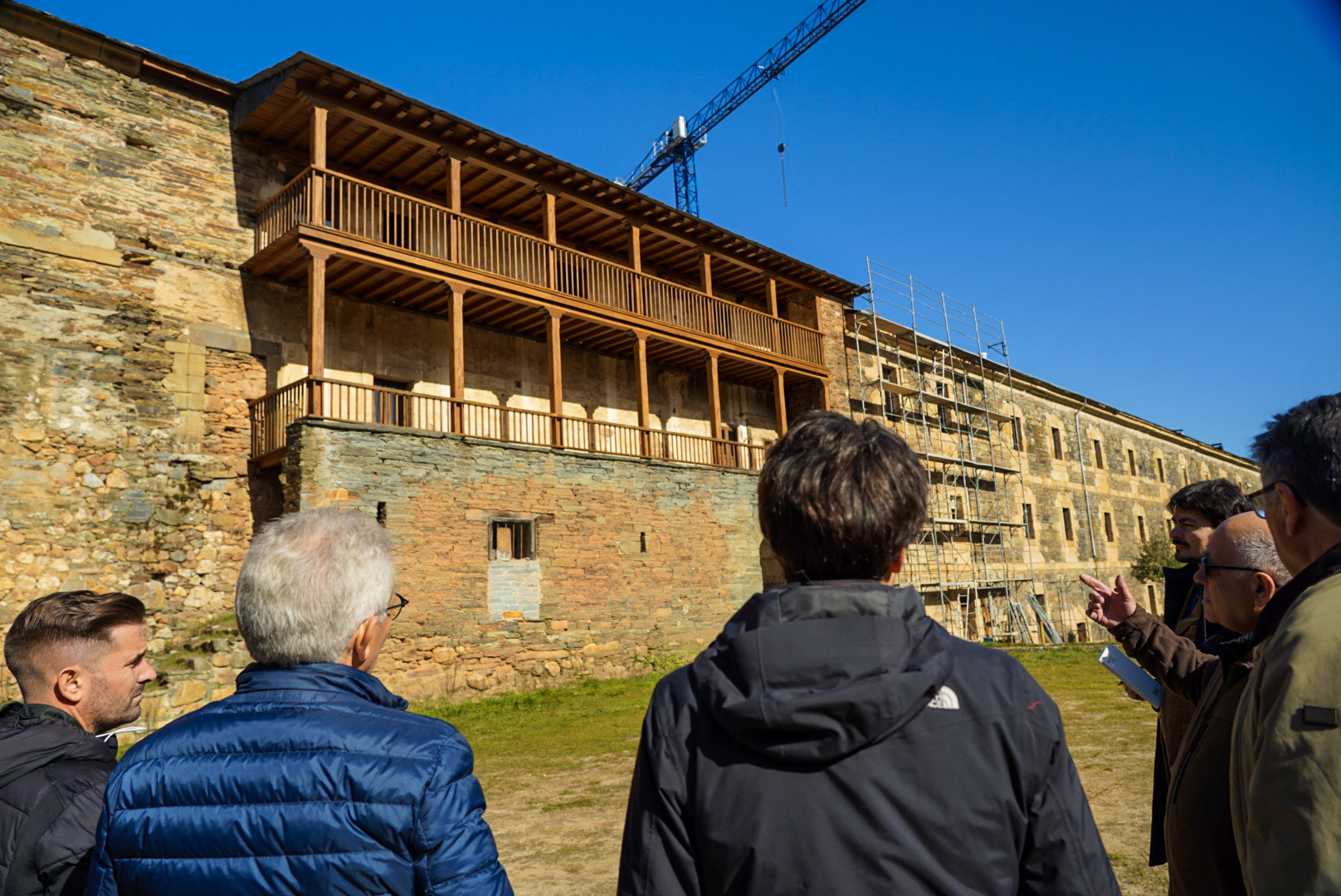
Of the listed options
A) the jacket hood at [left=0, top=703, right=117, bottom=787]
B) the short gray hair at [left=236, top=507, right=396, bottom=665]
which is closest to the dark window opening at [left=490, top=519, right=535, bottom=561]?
the jacket hood at [left=0, top=703, right=117, bottom=787]

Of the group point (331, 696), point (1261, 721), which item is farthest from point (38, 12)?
point (1261, 721)

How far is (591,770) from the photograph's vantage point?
7465mm

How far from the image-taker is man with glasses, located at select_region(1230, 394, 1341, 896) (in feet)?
4.60

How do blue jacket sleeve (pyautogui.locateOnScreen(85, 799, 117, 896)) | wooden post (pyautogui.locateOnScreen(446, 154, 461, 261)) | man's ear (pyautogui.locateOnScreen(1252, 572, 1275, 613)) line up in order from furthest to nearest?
wooden post (pyautogui.locateOnScreen(446, 154, 461, 261)) → man's ear (pyautogui.locateOnScreen(1252, 572, 1275, 613)) → blue jacket sleeve (pyautogui.locateOnScreen(85, 799, 117, 896))

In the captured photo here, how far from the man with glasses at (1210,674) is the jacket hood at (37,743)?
109 inches

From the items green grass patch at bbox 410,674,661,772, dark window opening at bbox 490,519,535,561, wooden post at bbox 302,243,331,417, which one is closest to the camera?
green grass patch at bbox 410,674,661,772

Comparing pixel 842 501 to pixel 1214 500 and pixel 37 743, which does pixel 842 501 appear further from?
pixel 1214 500

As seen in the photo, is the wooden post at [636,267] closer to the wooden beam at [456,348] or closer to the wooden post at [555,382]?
the wooden post at [555,382]

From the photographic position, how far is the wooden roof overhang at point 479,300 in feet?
40.8

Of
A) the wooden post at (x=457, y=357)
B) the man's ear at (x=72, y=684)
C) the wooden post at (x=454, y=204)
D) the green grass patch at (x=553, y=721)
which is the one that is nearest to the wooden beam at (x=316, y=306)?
the wooden post at (x=457, y=357)

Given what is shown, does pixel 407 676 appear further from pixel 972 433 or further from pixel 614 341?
pixel 972 433

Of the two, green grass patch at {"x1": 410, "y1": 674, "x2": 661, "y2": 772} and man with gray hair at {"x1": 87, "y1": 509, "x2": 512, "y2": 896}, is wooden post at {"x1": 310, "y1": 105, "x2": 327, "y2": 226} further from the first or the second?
man with gray hair at {"x1": 87, "y1": 509, "x2": 512, "y2": 896}

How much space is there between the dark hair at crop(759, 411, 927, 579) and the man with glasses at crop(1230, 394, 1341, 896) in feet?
2.38

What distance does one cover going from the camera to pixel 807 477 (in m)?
1.51
